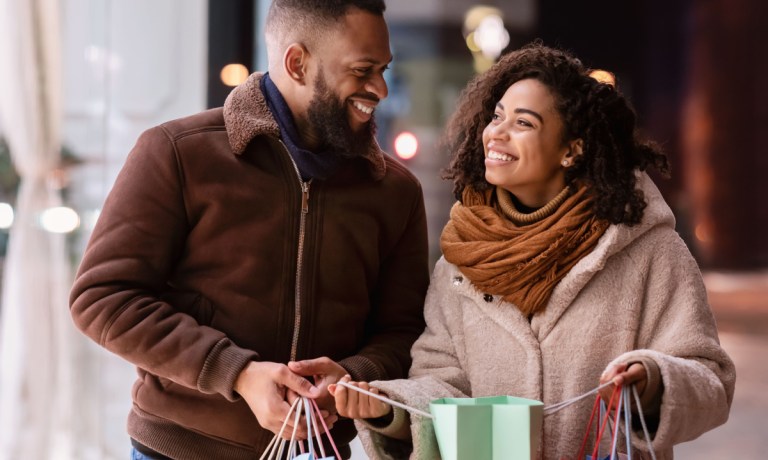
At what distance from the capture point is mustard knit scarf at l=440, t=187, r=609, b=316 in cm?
177

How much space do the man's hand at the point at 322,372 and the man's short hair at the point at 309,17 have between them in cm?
65

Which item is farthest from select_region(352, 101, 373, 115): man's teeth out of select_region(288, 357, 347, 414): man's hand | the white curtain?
the white curtain

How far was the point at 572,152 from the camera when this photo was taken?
1.87 metres

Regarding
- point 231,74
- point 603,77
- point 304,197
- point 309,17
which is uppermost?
point 231,74

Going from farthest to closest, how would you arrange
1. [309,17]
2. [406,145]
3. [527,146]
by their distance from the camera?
[406,145], [309,17], [527,146]

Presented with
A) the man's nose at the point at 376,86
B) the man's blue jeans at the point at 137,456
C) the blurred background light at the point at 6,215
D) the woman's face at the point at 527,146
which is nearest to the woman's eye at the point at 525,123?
the woman's face at the point at 527,146

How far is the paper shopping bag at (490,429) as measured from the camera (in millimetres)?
1543

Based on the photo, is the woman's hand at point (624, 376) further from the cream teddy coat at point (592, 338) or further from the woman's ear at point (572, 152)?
the woman's ear at point (572, 152)

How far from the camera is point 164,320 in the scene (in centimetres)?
175

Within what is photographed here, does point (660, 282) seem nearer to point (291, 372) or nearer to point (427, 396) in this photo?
point (427, 396)

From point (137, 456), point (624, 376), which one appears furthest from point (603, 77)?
point (137, 456)

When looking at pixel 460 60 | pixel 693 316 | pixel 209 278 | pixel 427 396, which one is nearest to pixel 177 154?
pixel 209 278

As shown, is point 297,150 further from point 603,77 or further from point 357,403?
point 603,77

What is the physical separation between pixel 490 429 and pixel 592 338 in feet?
0.94
